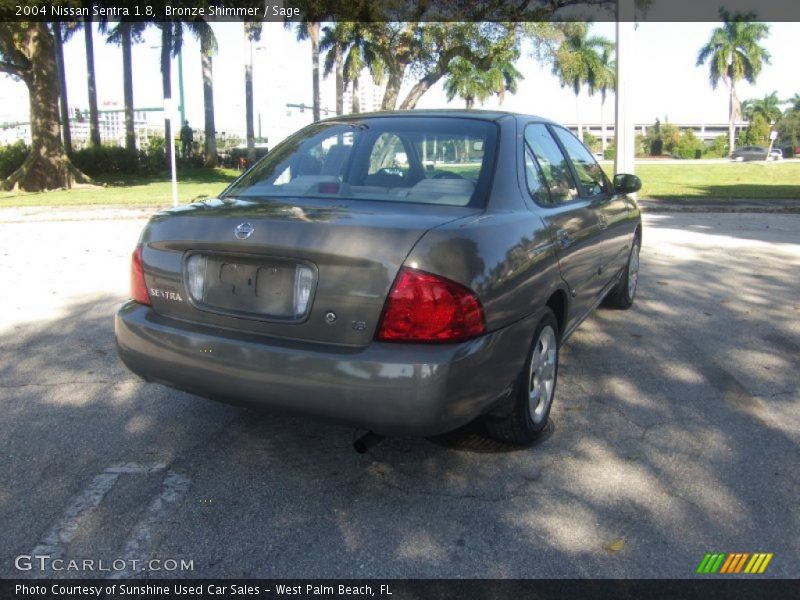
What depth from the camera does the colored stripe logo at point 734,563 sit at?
100 inches

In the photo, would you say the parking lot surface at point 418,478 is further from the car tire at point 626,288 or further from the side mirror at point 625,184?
the side mirror at point 625,184

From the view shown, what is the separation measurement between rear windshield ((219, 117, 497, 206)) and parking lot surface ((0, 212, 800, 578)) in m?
1.15

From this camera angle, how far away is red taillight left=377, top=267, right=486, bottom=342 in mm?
2680

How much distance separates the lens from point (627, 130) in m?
16.0

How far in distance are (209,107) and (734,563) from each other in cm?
4884

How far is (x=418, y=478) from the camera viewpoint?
321cm

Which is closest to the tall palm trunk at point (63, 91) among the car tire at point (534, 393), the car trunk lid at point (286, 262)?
the car trunk lid at point (286, 262)

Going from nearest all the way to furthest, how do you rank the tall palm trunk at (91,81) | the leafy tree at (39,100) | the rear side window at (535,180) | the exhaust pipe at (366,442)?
the exhaust pipe at (366,442) < the rear side window at (535,180) < the leafy tree at (39,100) < the tall palm trunk at (91,81)

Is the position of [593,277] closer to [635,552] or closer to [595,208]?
[595,208]

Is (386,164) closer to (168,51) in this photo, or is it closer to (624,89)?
(624,89)

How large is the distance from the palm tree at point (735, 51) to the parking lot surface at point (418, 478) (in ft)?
252

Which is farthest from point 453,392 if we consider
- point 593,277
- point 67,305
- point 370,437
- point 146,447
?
point 67,305
